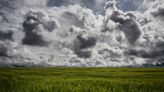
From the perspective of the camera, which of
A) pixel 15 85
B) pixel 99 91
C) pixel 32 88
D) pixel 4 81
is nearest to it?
pixel 99 91

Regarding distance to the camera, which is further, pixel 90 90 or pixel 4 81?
pixel 4 81

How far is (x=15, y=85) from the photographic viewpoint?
2078 centimetres

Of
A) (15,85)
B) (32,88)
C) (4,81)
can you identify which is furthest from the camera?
(4,81)

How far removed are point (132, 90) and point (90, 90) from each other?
3467 millimetres

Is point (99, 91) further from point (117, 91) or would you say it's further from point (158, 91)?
point (158, 91)

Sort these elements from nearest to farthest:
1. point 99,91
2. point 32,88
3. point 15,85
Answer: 1. point 99,91
2. point 32,88
3. point 15,85

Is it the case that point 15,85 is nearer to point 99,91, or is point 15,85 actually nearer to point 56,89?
point 56,89

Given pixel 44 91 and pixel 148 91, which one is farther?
pixel 148 91

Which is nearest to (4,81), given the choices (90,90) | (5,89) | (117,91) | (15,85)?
(15,85)

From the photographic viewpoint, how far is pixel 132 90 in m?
19.9

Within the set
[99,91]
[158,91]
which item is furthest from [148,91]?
[99,91]

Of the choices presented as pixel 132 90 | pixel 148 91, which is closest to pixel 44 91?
pixel 132 90

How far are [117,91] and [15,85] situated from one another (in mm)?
8137

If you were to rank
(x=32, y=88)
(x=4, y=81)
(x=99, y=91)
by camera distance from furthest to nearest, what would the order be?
(x=4, y=81) < (x=32, y=88) < (x=99, y=91)
